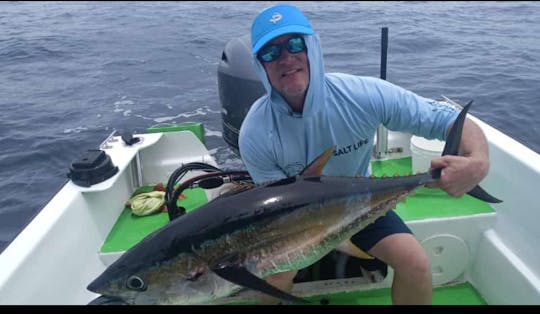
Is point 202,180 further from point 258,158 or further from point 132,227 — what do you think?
point 132,227

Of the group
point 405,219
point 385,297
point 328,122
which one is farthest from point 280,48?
point 385,297

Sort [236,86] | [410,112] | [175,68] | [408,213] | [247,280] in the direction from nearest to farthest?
1. [247,280]
2. [410,112]
3. [408,213]
4. [236,86]
5. [175,68]

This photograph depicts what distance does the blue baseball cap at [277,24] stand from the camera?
2.31 meters

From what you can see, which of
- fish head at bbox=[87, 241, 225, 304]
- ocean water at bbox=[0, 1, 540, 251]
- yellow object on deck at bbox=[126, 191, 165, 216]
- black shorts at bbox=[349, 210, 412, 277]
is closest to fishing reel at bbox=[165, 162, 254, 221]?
yellow object on deck at bbox=[126, 191, 165, 216]

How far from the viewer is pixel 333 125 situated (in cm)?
262

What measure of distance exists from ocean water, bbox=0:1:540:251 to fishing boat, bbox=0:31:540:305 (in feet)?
7.80

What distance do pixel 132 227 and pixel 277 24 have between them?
2.00 meters

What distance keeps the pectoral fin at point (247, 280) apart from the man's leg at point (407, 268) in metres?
0.84

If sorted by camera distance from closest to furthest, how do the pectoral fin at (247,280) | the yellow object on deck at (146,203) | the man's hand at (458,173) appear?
the pectoral fin at (247,280), the man's hand at (458,173), the yellow object on deck at (146,203)

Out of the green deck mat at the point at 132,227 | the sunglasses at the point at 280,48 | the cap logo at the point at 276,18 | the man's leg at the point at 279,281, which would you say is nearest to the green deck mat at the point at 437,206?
the man's leg at the point at 279,281

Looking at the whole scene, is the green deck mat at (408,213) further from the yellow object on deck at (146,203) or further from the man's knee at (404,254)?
the man's knee at (404,254)

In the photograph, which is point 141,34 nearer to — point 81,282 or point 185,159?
point 185,159

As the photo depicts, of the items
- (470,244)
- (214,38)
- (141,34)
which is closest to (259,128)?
(470,244)

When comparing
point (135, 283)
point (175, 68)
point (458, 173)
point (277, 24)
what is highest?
point (277, 24)
